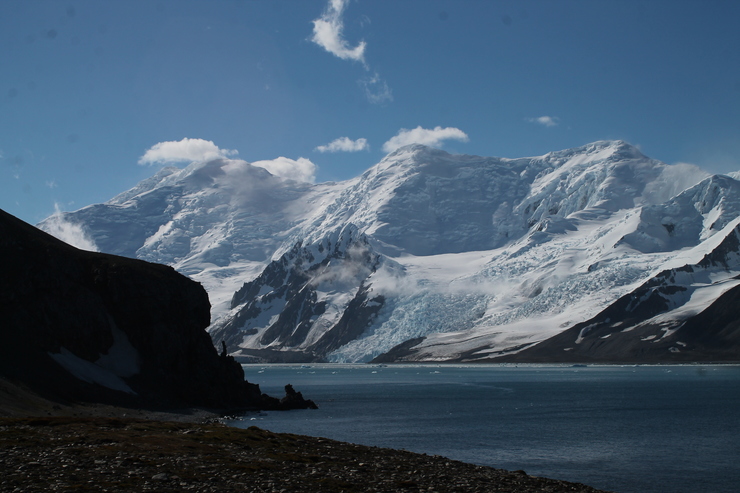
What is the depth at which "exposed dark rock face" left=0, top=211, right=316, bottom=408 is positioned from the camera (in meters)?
82.0

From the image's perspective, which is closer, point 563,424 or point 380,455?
point 380,455

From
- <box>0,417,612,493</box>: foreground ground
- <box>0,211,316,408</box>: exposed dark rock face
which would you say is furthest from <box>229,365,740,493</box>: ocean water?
<box>0,417,612,493</box>: foreground ground

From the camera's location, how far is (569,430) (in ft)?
255

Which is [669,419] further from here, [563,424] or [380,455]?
[380,455]

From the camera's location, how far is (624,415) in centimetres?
9331

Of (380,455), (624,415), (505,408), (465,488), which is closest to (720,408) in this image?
(624,415)

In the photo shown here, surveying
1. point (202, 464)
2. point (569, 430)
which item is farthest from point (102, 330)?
point (202, 464)

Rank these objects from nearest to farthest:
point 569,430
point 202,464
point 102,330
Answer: point 202,464 < point 569,430 < point 102,330

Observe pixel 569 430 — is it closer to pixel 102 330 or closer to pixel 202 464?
pixel 202 464

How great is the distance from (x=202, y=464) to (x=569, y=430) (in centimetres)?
4977

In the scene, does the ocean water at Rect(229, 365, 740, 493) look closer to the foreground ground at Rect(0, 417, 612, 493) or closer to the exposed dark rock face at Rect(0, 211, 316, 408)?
the exposed dark rock face at Rect(0, 211, 316, 408)

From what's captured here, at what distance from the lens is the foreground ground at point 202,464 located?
3316 centimetres

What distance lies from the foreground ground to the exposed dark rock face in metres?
34.8

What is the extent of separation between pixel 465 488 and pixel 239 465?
11651 mm
